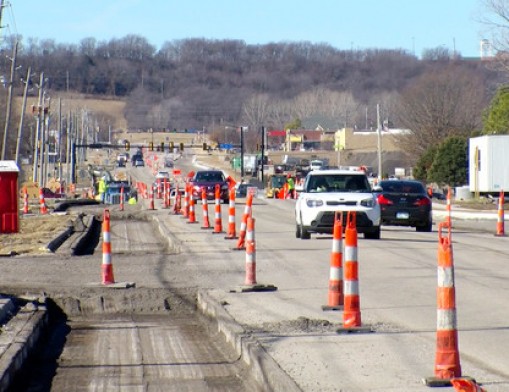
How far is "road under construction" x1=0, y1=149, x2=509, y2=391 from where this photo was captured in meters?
9.38

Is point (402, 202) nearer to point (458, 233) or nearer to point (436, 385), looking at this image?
point (458, 233)

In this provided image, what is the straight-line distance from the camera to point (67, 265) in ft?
71.4

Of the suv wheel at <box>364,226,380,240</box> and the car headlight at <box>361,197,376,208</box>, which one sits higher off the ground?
the car headlight at <box>361,197,376,208</box>

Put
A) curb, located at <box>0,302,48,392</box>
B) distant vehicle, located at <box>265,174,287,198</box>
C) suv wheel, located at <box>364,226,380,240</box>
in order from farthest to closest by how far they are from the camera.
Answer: distant vehicle, located at <box>265,174,287,198</box>
suv wheel, located at <box>364,226,380,240</box>
curb, located at <box>0,302,48,392</box>

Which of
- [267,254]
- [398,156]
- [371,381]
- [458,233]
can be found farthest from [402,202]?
[398,156]

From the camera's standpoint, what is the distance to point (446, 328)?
8.59 m

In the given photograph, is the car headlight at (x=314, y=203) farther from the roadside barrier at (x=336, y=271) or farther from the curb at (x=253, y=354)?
the roadside barrier at (x=336, y=271)

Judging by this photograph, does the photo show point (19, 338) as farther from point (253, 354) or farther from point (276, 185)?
point (276, 185)

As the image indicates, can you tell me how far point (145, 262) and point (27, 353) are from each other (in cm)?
1043

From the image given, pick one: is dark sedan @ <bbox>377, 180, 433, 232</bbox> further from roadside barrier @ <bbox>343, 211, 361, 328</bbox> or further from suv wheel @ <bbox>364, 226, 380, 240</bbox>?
roadside barrier @ <bbox>343, 211, 361, 328</bbox>

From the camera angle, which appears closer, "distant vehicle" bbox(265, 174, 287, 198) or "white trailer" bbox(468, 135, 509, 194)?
"white trailer" bbox(468, 135, 509, 194)

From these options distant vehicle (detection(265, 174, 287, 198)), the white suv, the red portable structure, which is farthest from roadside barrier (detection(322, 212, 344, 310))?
distant vehicle (detection(265, 174, 287, 198))

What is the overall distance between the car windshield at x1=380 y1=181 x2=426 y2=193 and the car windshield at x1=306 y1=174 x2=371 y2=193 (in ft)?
18.9

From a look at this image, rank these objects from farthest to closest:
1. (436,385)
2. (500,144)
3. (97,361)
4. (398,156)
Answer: (398,156) < (500,144) < (97,361) < (436,385)
